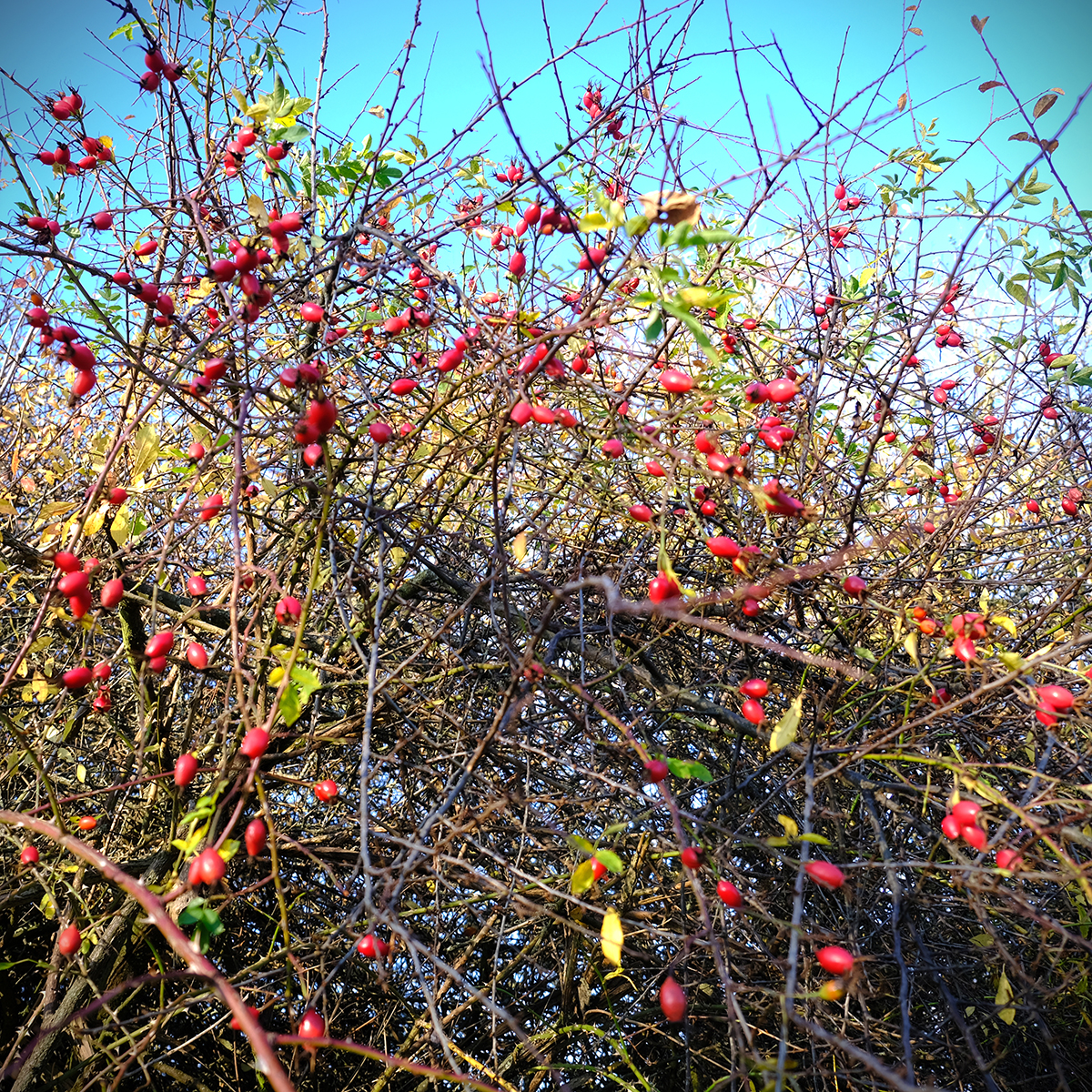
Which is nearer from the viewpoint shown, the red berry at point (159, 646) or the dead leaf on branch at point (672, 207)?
the dead leaf on branch at point (672, 207)

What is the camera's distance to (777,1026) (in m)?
1.79

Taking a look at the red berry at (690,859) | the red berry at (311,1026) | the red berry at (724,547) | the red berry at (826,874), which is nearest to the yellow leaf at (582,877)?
the red berry at (690,859)

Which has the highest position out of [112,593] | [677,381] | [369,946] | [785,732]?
[677,381]

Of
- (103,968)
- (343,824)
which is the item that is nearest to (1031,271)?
(343,824)

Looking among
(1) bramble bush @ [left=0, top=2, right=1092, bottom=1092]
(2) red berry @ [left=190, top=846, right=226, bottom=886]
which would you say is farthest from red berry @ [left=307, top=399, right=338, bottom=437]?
(2) red berry @ [left=190, top=846, right=226, bottom=886]

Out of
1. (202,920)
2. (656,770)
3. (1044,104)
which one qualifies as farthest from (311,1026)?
(1044,104)

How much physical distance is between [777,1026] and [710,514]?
1260 mm

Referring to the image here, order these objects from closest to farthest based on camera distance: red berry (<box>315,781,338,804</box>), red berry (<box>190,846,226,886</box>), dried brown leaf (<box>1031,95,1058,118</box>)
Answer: red berry (<box>190,846,226,886</box>) < red berry (<box>315,781,338,804</box>) < dried brown leaf (<box>1031,95,1058,118</box>)

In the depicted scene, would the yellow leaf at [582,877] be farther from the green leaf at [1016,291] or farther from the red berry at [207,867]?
the green leaf at [1016,291]

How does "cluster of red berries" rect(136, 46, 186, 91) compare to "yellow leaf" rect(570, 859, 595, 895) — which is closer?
"yellow leaf" rect(570, 859, 595, 895)

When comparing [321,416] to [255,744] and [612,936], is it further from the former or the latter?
[612,936]

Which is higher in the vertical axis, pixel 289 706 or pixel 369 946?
pixel 289 706

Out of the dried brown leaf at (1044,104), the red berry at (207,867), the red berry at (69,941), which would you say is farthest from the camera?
the dried brown leaf at (1044,104)

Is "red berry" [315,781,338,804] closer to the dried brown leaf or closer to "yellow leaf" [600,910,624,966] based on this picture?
"yellow leaf" [600,910,624,966]
